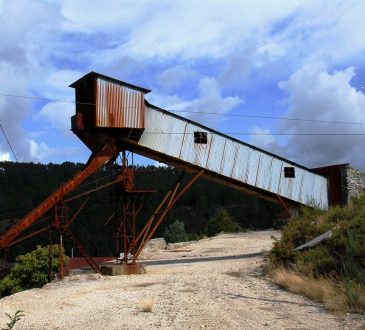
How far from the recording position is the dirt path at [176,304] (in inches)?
381

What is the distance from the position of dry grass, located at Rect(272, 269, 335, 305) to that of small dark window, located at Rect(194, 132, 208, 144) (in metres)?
8.65

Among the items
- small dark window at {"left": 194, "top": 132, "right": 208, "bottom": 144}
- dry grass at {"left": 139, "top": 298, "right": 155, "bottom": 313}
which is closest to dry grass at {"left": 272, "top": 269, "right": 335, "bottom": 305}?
dry grass at {"left": 139, "top": 298, "right": 155, "bottom": 313}

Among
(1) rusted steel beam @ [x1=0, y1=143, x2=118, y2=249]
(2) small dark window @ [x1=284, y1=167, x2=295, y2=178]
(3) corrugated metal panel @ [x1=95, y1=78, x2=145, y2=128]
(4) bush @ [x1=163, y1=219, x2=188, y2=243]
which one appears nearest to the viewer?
(1) rusted steel beam @ [x1=0, y1=143, x2=118, y2=249]

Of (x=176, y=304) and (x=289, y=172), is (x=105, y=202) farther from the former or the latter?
(x=176, y=304)

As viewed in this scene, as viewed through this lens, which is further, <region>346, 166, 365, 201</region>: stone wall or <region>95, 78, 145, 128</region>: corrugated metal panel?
<region>346, 166, 365, 201</region>: stone wall

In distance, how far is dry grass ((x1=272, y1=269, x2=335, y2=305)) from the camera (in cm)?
1122

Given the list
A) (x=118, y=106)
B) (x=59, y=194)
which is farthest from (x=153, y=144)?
(x=59, y=194)

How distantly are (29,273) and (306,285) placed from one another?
18.2 meters

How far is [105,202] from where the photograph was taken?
88500 millimetres

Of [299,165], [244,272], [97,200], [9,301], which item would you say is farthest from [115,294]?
[97,200]

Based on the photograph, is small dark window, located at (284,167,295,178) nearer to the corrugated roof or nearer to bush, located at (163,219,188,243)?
the corrugated roof

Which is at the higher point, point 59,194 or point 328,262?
point 59,194

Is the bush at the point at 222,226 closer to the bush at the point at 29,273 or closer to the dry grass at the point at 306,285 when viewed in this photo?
the bush at the point at 29,273

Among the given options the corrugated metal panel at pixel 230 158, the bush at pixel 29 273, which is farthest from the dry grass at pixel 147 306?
the bush at pixel 29 273
